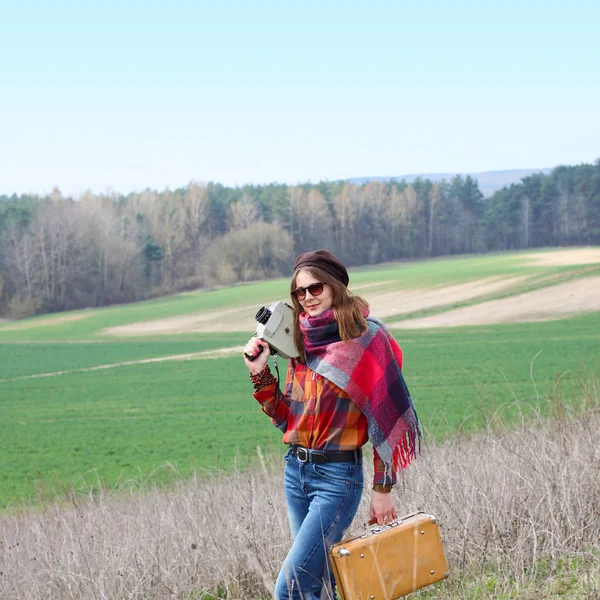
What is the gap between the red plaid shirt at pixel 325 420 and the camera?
3.27 m

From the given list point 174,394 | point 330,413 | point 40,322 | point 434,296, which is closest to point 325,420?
point 330,413

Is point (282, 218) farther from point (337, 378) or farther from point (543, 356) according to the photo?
point (337, 378)

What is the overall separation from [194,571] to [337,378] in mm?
1601

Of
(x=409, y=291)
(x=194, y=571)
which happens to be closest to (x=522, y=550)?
(x=194, y=571)

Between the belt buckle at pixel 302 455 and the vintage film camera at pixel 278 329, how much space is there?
37cm

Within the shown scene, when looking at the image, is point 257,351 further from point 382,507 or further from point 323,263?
point 382,507

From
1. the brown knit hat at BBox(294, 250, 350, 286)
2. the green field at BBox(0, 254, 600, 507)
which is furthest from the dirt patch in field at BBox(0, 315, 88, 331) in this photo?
the brown knit hat at BBox(294, 250, 350, 286)

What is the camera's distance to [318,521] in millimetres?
3207

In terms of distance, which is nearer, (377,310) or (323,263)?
(323,263)

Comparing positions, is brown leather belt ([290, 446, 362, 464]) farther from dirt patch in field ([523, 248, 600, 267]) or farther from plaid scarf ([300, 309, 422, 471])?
dirt patch in field ([523, 248, 600, 267])

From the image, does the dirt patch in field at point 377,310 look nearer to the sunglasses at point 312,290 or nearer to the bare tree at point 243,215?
the bare tree at point 243,215

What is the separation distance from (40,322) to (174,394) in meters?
27.2

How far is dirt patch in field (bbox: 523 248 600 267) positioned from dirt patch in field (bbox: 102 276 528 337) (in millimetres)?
4982

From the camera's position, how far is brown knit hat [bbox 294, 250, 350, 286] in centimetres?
337
